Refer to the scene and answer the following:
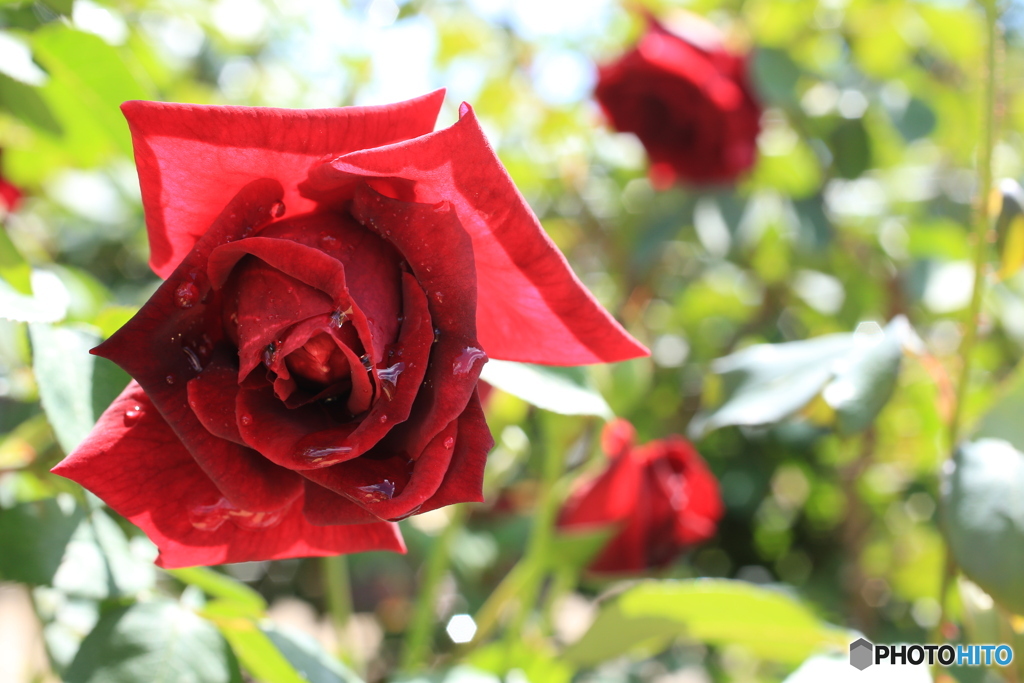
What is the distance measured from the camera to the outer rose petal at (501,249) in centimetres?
28

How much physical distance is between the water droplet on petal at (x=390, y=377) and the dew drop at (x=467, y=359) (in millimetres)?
21

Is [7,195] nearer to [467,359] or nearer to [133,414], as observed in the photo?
[133,414]

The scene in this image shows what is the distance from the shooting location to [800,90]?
0.96 meters

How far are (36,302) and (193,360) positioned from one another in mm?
108

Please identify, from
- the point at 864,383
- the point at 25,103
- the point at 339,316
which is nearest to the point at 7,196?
the point at 25,103

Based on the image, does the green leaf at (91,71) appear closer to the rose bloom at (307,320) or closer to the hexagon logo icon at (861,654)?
the rose bloom at (307,320)

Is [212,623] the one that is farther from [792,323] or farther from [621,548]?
[792,323]

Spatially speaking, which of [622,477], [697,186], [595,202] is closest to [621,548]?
[622,477]

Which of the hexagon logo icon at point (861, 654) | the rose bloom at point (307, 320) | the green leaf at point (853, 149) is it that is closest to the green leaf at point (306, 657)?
the rose bloom at point (307, 320)

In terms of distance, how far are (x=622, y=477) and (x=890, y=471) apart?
571 millimetres

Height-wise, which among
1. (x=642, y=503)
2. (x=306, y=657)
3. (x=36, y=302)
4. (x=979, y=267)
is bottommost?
(x=642, y=503)

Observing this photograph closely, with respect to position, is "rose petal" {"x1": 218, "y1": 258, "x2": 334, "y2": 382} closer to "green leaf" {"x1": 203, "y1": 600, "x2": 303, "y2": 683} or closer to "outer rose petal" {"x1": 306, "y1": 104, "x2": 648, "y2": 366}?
"outer rose petal" {"x1": 306, "y1": 104, "x2": 648, "y2": 366}

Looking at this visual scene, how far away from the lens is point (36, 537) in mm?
415

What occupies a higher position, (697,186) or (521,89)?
(521,89)
